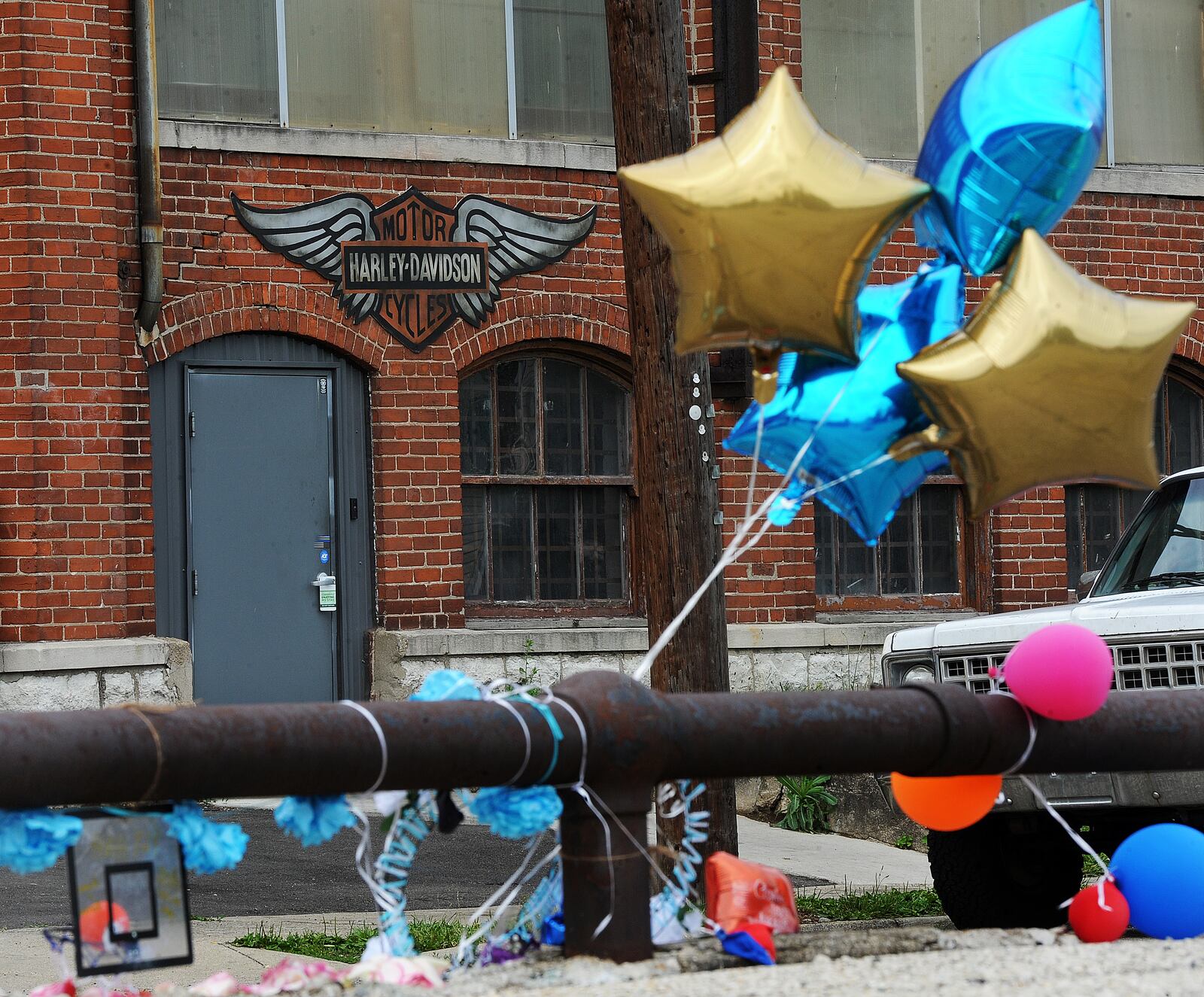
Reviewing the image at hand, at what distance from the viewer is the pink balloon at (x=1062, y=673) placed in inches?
121

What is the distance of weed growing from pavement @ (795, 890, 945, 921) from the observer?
7.23 m

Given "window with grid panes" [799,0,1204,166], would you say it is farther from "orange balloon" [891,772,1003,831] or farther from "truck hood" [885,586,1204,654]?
"orange balloon" [891,772,1003,831]

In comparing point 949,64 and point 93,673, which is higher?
point 949,64

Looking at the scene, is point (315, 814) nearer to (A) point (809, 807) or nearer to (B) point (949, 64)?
(A) point (809, 807)

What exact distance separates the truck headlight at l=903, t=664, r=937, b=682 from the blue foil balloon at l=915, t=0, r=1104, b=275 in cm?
374

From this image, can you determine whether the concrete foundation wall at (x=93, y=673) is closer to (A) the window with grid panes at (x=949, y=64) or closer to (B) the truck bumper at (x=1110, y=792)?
(B) the truck bumper at (x=1110, y=792)

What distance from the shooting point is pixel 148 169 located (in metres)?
10.6

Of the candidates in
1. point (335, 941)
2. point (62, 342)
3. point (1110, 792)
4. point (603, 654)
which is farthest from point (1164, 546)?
point (62, 342)

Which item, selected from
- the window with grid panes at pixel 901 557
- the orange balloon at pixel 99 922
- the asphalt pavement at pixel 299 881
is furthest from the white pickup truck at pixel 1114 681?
the window with grid panes at pixel 901 557

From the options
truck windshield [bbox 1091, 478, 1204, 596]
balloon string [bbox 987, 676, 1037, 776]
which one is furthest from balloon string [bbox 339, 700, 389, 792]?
truck windshield [bbox 1091, 478, 1204, 596]

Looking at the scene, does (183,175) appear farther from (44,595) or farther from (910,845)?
(910,845)

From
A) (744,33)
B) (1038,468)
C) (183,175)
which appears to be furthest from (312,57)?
(1038,468)

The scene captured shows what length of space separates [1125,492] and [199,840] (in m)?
12.2

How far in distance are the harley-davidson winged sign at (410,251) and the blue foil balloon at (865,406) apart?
7929 millimetres
